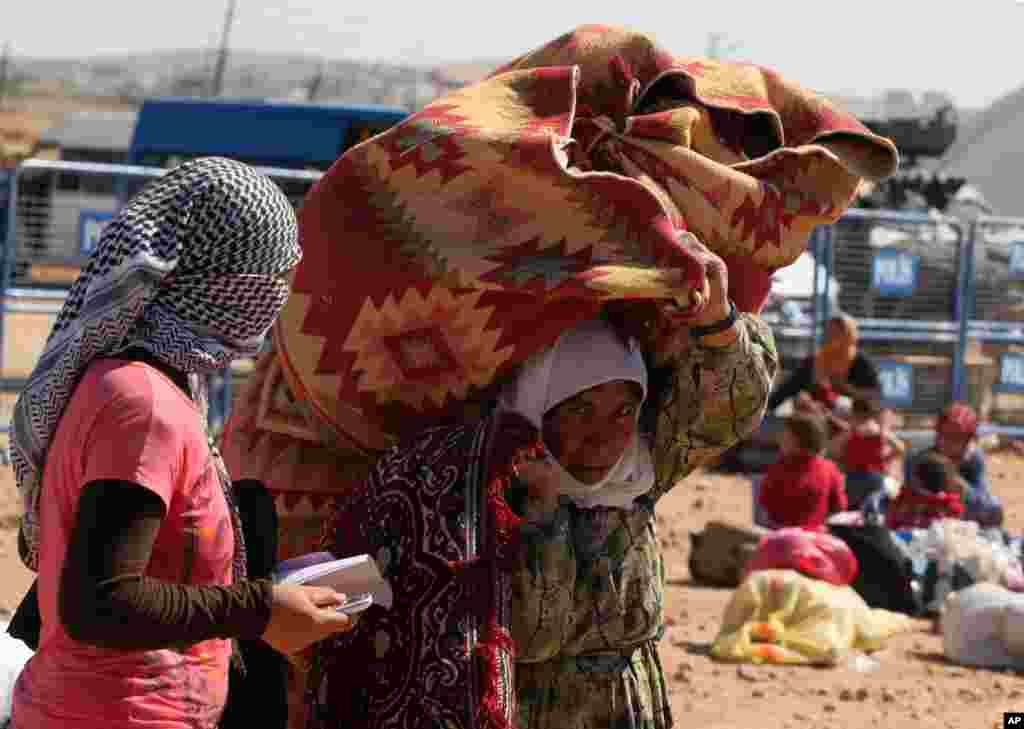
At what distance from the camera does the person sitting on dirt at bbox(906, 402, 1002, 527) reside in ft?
29.6

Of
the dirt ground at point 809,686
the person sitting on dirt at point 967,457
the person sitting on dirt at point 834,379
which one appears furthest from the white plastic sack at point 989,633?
the person sitting on dirt at point 834,379

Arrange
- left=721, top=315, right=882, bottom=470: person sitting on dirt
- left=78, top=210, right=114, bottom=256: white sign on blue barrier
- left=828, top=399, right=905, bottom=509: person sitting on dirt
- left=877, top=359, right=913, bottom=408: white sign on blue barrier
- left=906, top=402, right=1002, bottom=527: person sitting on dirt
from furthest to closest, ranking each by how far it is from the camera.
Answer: left=877, top=359, right=913, bottom=408: white sign on blue barrier < left=78, top=210, right=114, bottom=256: white sign on blue barrier < left=721, top=315, right=882, bottom=470: person sitting on dirt < left=828, top=399, right=905, bottom=509: person sitting on dirt < left=906, top=402, right=1002, bottom=527: person sitting on dirt

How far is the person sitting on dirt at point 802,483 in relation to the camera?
27.5 ft

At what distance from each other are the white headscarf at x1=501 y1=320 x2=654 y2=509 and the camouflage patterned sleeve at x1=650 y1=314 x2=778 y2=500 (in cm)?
10

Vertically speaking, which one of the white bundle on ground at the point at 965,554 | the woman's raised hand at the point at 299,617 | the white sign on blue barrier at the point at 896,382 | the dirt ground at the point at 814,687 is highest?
the woman's raised hand at the point at 299,617

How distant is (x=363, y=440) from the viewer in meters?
3.66

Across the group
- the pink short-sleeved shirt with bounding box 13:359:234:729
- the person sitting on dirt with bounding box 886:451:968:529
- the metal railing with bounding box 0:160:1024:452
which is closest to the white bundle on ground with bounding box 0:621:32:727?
the pink short-sleeved shirt with bounding box 13:359:234:729

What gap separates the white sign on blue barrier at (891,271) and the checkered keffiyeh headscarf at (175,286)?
1057 cm

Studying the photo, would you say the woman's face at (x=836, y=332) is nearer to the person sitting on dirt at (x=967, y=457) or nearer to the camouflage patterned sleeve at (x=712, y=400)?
the person sitting on dirt at (x=967, y=457)

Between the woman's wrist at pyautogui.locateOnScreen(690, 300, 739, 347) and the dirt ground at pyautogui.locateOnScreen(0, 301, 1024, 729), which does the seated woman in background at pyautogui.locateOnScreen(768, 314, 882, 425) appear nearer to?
the dirt ground at pyautogui.locateOnScreen(0, 301, 1024, 729)

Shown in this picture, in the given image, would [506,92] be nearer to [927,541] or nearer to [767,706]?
[767,706]

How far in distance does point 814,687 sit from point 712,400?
356 centimetres

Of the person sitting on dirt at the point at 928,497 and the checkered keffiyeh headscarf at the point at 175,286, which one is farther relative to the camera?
the person sitting on dirt at the point at 928,497

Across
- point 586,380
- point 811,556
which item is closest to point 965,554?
point 811,556
